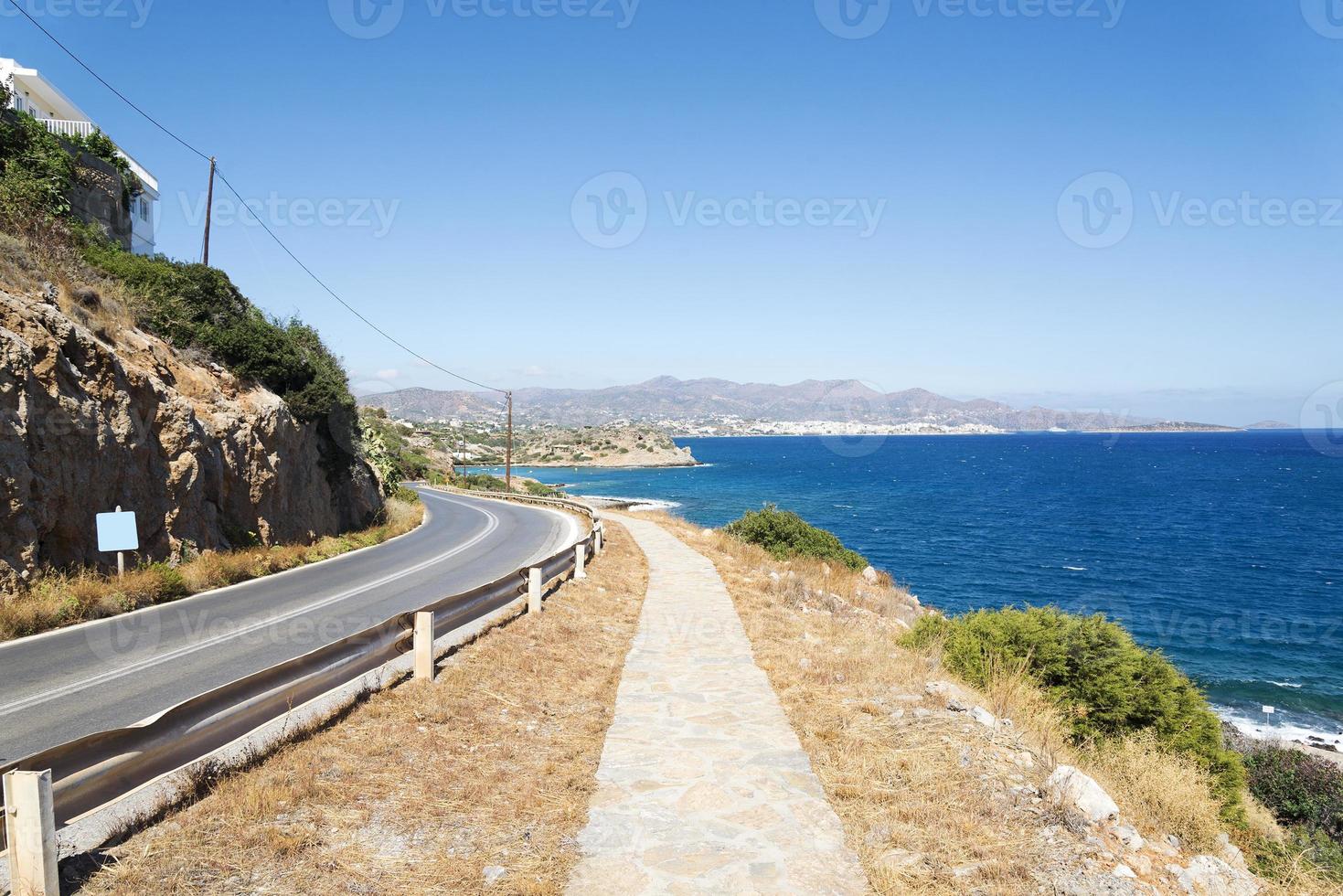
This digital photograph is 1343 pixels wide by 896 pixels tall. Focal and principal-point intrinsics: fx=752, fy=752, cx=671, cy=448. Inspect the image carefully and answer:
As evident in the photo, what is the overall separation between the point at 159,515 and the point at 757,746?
1399cm

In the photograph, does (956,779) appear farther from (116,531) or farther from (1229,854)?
(116,531)

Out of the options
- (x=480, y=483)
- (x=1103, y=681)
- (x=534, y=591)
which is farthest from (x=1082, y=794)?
(x=480, y=483)

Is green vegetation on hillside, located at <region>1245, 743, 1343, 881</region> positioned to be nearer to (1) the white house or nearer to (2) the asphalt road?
(2) the asphalt road

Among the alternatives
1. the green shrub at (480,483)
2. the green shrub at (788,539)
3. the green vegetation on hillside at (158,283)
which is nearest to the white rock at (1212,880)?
the green shrub at (788,539)

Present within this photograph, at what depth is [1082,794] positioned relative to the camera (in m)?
5.68

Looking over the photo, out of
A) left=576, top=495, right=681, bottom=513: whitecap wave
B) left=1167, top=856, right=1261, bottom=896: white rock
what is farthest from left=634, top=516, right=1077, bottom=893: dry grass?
left=576, top=495, right=681, bottom=513: whitecap wave

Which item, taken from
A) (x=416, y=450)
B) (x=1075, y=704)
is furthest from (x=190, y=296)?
(x=416, y=450)

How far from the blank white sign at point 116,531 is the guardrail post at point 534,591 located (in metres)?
6.90

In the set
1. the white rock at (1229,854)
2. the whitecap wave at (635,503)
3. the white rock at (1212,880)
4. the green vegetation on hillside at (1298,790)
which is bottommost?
the whitecap wave at (635,503)

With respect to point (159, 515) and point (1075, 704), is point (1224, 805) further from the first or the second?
point (159, 515)

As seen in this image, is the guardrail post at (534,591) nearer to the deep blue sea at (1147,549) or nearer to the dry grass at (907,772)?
the dry grass at (907,772)

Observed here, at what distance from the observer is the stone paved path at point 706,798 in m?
4.69

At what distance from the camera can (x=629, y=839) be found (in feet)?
17.0

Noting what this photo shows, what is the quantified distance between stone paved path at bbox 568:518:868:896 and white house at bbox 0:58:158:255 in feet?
107
